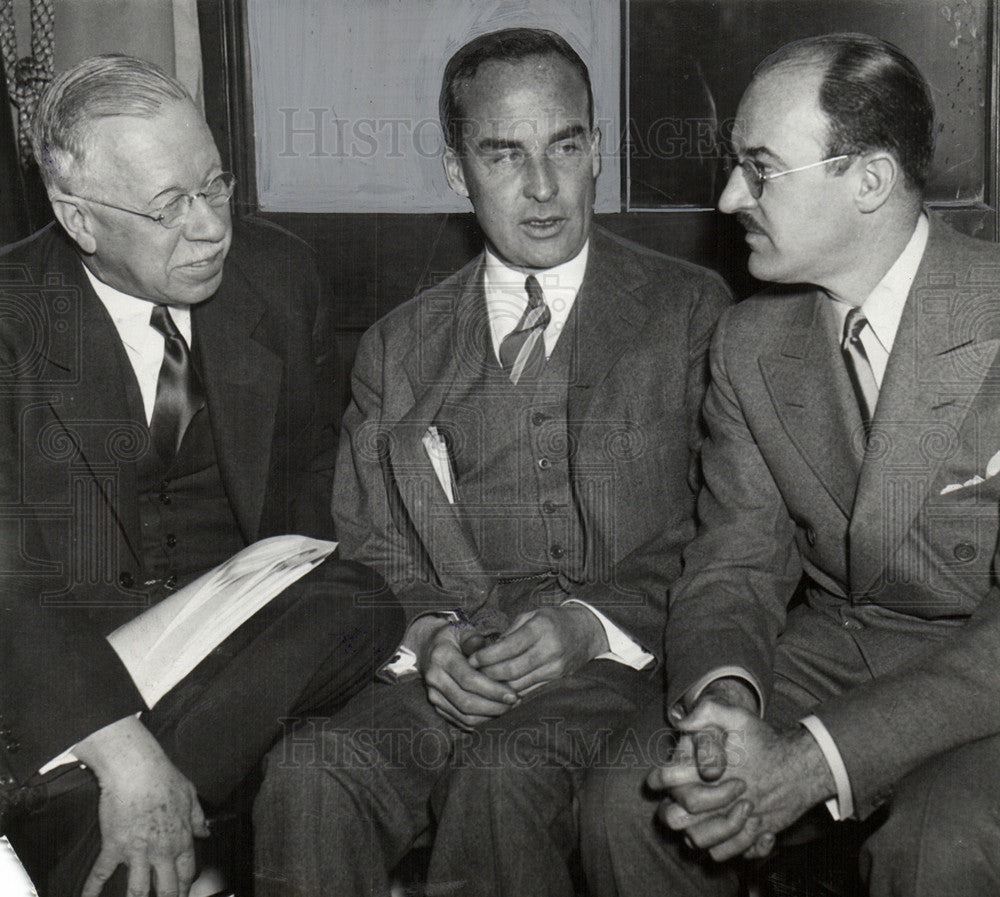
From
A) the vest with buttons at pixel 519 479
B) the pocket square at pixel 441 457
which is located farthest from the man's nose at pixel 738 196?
the pocket square at pixel 441 457

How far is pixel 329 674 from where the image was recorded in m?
1.63

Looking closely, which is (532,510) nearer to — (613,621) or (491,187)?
(613,621)

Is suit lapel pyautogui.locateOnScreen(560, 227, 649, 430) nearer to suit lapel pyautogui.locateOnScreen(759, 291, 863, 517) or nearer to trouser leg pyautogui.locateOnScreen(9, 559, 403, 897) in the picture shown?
suit lapel pyautogui.locateOnScreen(759, 291, 863, 517)

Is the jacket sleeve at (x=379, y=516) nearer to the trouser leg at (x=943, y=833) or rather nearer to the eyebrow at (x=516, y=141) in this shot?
the eyebrow at (x=516, y=141)

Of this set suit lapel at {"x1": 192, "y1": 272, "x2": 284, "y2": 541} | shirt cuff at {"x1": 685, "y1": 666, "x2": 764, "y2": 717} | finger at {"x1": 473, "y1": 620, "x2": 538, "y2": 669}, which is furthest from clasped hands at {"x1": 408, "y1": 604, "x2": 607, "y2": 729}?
suit lapel at {"x1": 192, "y1": 272, "x2": 284, "y2": 541}

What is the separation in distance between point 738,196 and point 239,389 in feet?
2.91

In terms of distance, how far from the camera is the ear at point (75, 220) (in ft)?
5.72

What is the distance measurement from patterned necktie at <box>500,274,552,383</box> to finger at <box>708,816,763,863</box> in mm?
800

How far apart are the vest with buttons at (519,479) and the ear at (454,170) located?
360mm

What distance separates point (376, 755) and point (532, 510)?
472mm

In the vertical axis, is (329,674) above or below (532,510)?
below

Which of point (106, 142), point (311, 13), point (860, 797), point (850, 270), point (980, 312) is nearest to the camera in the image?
point (860, 797)

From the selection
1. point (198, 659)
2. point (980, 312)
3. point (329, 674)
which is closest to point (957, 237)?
point (980, 312)

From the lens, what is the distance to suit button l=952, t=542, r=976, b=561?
149cm
